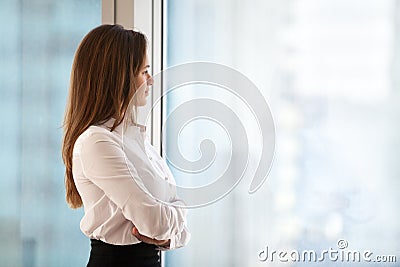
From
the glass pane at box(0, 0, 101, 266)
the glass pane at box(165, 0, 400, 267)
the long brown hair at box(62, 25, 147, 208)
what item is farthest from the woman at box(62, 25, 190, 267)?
the glass pane at box(0, 0, 101, 266)

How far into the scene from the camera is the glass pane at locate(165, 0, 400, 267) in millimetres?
2588

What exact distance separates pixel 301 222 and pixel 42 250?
115cm

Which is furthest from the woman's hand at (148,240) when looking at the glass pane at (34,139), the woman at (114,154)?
the glass pane at (34,139)

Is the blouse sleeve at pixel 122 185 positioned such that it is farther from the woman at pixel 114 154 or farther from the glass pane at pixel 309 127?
the glass pane at pixel 309 127

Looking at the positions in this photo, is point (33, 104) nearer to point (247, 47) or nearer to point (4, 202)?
point (4, 202)

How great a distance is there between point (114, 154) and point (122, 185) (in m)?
0.09

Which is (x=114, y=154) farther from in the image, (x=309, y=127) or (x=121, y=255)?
(x=309, y=127)

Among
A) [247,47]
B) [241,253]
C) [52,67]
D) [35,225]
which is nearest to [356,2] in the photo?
[247,47]

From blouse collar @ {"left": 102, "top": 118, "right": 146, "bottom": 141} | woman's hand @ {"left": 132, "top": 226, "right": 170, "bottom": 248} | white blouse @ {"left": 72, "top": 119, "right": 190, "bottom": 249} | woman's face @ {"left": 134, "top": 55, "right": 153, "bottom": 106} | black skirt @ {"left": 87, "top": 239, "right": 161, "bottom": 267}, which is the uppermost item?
woman's face @ {"left": 134, "top": 55, "right": 153, "bottom": 106}

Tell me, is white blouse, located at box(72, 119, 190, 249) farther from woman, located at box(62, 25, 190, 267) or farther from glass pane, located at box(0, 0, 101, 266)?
glass pane, located at box(0, 0, 101, 266)

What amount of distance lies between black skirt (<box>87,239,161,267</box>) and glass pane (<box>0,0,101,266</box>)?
1046mm

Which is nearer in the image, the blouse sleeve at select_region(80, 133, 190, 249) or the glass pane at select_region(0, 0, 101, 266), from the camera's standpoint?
the blouse sleeve at select_region(80, 133, 190, 249)

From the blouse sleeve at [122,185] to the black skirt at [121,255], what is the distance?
9 cm

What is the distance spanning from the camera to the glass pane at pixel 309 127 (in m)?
2.59
